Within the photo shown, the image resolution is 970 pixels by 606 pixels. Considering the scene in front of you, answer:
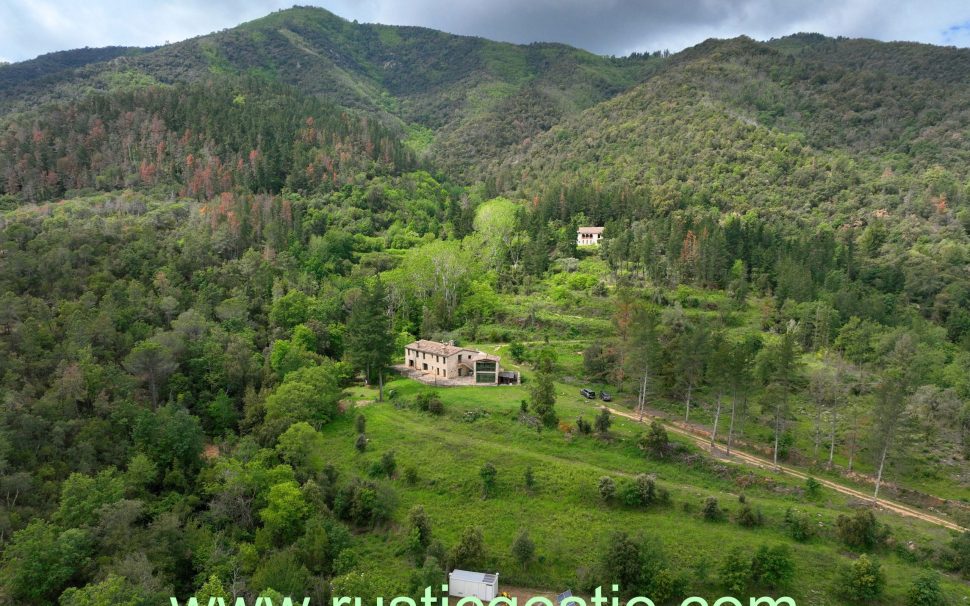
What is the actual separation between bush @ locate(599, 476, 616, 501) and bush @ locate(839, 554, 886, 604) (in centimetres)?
1338

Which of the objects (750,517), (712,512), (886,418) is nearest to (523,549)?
(712,512)

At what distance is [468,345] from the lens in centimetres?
6612

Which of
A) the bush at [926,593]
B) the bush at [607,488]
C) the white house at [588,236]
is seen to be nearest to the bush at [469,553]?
the bush at [607,488]

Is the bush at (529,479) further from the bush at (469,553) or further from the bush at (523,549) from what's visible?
the bush at (469,553)

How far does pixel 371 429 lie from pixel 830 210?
93.5m

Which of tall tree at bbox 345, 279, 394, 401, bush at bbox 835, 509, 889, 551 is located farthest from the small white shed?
tall tree at bbox 345, 279, 394, 401

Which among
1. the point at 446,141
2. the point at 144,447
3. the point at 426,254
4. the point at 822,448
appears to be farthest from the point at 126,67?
the point at 822,448

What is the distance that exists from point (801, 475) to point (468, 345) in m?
35.8

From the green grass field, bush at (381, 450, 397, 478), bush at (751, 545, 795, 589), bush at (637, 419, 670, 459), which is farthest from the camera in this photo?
bush at (381, 450, 397, 478)

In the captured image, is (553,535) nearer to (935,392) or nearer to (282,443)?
(282,443)

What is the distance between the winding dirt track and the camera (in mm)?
36656

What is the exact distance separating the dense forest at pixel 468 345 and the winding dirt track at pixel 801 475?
1.13 ft

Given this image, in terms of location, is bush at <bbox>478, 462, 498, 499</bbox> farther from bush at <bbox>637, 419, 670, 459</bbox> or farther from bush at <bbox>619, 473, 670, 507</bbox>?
bush at <bbox>637, 419, 670, 459</bbox>

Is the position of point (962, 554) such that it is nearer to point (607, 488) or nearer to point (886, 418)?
point (886, 418)
